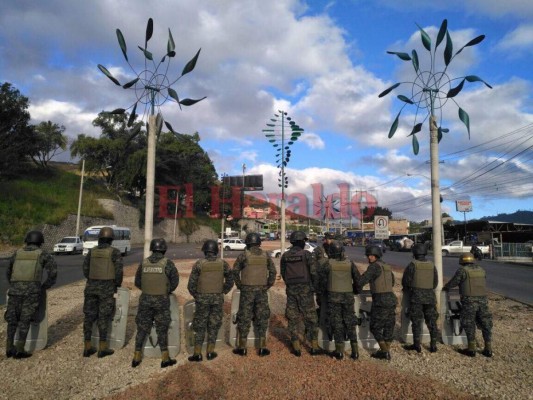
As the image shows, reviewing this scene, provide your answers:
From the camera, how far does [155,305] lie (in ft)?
17.4

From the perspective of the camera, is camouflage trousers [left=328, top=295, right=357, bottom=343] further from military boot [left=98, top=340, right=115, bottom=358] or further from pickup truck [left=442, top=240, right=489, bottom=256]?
pickup truck [left=442, top=240, right=489, bottom=256]

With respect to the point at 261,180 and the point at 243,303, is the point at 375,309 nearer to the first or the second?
the point at 243,303

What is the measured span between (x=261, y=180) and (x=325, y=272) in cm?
4290

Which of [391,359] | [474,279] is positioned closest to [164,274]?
[391,359]

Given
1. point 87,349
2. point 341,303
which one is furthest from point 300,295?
point 87,349

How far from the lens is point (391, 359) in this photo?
5.60 m

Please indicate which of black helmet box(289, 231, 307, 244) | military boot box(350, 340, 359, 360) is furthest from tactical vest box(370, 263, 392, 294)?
black helmet box(289, 231, 307, 244)

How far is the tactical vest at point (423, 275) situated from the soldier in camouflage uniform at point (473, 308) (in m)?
0.42

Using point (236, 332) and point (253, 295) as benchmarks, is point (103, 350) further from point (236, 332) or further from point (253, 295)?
point (253, 295)

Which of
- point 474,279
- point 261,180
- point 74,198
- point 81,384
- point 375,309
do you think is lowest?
point 81,384

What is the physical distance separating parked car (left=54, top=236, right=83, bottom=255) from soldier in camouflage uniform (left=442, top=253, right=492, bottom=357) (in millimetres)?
28773

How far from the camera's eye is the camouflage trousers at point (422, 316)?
5.88 meters

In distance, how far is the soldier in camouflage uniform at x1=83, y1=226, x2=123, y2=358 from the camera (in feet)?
18.5

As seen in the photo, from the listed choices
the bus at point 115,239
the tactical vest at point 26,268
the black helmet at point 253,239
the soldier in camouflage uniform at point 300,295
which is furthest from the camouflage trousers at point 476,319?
the bus at point 115,239
